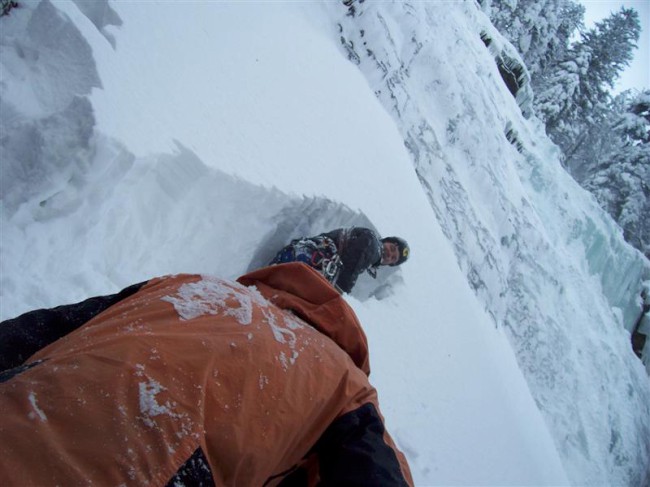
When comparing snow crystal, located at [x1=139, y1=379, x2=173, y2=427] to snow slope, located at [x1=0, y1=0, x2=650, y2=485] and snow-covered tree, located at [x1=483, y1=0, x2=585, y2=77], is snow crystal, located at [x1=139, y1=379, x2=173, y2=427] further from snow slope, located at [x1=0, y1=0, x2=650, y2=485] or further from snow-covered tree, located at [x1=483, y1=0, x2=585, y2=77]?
snow-covered tree, located at [x1=483, y1=0, x2=585, y2=77]

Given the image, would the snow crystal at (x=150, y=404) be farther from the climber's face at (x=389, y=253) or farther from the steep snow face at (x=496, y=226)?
the steep snow face at (x=496, y=226)

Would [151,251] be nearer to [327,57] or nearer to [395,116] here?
[327,57]

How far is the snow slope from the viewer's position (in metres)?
2.64

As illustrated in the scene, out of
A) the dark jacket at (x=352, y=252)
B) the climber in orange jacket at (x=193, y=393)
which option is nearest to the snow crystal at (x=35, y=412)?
the climber in orange jacket at (x=193, y=393)

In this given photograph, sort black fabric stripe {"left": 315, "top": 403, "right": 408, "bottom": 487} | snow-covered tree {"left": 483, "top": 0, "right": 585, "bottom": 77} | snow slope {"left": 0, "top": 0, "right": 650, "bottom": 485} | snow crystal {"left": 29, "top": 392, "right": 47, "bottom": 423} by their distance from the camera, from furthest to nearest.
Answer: snow-covered tree {"left": 483, "top": 0, "right": 585, "bottom": 77} → snow slope {"left": 0, "top": 0, "right": 650, "bottom": 485} → black fabric stripe {"left": 315, "top": 403, "right": 408, "bottom": 487} → snow crystal {"left": 29, "top": 392, "right": 47, "bottom": 423}

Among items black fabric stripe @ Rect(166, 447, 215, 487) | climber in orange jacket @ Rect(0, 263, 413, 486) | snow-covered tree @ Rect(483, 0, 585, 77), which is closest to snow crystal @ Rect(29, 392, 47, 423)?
climber in orange jacket @ Rect(0, 263, 413, 486)

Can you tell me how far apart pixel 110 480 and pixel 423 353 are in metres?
3.97

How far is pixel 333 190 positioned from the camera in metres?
4.60

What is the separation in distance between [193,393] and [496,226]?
27.8 feet

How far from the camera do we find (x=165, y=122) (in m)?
3.18

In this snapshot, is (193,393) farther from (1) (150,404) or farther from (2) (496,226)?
(2) (496,226)

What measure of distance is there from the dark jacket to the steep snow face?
11.6 feet

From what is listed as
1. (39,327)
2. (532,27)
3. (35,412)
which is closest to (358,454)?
(35,412)

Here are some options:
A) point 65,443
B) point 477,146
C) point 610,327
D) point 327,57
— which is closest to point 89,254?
point 65,443
